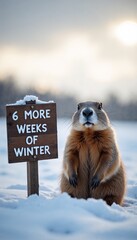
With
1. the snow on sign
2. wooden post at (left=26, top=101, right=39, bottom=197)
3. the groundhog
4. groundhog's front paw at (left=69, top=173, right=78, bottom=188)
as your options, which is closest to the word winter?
the snow on sign

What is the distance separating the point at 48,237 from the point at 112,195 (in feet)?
5.39

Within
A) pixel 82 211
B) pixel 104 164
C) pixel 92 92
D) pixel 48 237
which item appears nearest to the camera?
pixel 48 237

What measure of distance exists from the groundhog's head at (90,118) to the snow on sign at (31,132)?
25 centimetres

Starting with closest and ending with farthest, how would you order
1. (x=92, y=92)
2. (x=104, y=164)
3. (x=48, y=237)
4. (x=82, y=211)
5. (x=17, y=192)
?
(x=48, y=237)
(x=82, y=211)
(x=104, y=164)
(x=17, y=192)
(x=92, y=92)

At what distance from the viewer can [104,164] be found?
15.4ft

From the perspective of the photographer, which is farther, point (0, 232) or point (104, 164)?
point (104, 164)

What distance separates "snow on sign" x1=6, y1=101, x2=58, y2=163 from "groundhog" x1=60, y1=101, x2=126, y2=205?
0.75ft

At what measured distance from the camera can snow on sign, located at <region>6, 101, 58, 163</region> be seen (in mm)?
4621

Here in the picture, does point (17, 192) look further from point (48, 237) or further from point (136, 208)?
point (48, 237)

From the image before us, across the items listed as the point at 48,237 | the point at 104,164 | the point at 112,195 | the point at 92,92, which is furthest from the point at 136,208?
the point at 92,92

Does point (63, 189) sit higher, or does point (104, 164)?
point (104, 164)

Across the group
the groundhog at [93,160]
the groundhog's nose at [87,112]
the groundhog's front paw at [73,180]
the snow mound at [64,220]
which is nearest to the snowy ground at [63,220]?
the snow mound at [64,220]

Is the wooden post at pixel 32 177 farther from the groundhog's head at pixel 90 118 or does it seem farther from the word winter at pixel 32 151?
the groundhog's head at pixel 90 118

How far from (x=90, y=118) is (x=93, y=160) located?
466mm
